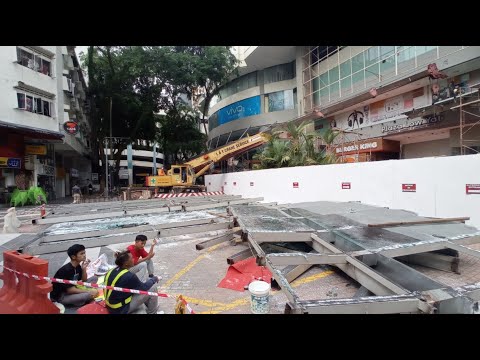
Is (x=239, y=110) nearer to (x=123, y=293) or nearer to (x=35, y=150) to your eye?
(x=35, y=150)

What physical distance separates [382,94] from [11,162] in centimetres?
2394

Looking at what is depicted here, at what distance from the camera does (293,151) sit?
1459 centimetres

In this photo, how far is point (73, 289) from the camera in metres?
4.12

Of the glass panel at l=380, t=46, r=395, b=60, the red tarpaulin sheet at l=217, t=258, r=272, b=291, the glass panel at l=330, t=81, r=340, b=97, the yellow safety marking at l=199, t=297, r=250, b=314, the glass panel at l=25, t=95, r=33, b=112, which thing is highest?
the glass panel at l=380, t=46, r=395, b=60

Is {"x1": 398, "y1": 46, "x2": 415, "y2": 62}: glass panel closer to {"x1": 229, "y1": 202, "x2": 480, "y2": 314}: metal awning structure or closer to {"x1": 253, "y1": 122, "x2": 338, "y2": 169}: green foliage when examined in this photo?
{"x1": 253, "y1": 122, "x2": 338, "y2": 169}: green foliage

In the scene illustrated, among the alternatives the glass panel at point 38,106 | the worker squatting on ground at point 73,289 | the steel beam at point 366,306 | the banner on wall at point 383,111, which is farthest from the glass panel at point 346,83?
the glass panel at point 38,106

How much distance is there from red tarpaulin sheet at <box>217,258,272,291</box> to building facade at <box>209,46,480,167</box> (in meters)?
9.65

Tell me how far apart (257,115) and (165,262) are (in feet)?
86.8

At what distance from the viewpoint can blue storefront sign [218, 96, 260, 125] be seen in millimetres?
30938

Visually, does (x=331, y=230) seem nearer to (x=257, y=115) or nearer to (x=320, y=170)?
(x=320, y=170)

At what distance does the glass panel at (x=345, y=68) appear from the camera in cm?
1967

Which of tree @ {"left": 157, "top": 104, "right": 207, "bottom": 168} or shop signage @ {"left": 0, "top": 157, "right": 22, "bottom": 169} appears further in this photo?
tree @ {"left": 157, "top": 104, "right": 207, "bottom": 168}

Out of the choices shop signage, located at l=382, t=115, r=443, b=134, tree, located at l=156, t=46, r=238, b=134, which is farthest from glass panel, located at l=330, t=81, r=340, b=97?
tree, located at l=156, t=46, r=238, b=134
